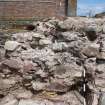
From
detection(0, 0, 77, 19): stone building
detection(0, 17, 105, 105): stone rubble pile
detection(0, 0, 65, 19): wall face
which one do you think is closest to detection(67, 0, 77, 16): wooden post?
detection(0, 0, 77, 19): stone building

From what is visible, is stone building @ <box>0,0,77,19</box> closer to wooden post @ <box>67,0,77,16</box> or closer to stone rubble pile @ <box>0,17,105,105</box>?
wooden post @ <box>67,0,77,16</box>

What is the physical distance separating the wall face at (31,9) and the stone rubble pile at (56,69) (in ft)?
3.39

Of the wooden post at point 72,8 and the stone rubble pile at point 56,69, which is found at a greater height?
the wooden post at point 72,8

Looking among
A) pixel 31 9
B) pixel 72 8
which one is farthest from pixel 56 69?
pixel 31 9

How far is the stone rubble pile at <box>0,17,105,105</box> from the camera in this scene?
15.4ft

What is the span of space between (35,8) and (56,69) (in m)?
1.60

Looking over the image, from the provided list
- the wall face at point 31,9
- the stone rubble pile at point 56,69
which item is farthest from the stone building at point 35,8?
the stone rubble pile at point 56,69

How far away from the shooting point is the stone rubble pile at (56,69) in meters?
4.70

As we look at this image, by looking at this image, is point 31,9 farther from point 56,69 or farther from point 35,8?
point 56,69

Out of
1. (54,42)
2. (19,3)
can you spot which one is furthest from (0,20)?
(54,42)

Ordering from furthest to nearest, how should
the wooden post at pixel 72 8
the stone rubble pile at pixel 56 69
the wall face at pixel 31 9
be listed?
the wall face at pixel 31 9, the wooden post at pixel 72 8, the stone rubble pile at pixel 56 69

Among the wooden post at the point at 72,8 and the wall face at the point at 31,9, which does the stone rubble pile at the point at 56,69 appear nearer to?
the wooden post at the point at 72,8

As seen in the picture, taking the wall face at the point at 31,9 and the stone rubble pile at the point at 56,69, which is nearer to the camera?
the stone rubble pile at the point at 56,69

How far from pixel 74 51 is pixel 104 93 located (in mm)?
735
